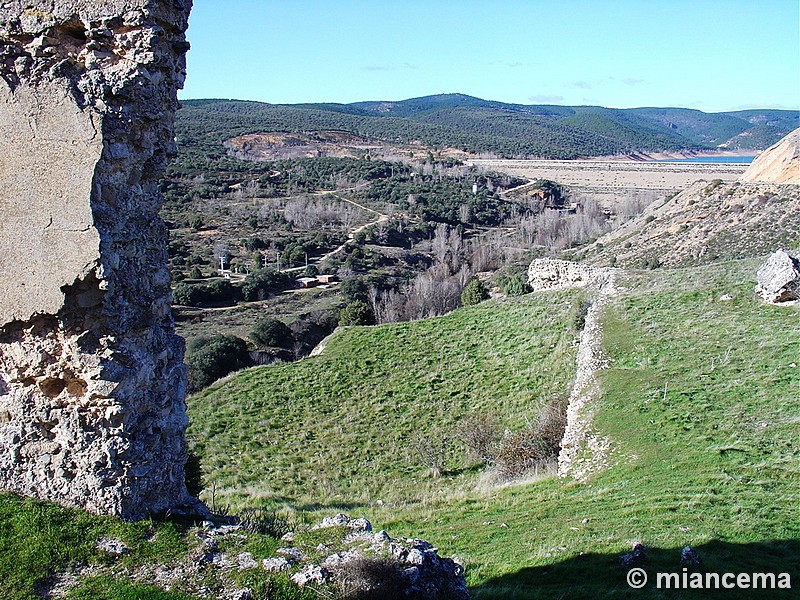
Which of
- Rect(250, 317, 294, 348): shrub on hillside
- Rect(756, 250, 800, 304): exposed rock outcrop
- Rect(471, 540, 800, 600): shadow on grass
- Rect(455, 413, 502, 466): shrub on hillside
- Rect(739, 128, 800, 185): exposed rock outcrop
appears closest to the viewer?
Rect(471, 540, 800, 600): shadow on grass

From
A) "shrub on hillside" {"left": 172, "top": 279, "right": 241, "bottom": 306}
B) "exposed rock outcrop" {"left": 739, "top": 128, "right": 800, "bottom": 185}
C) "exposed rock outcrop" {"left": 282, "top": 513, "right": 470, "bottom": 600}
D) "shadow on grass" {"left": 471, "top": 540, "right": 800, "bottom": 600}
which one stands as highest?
"exposed rock outcrop" {"left": 739, "top": 128, "right": 800, "bottom": 185}

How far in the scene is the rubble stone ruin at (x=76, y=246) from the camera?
575 centimetres

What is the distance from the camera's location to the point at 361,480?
1342 cm

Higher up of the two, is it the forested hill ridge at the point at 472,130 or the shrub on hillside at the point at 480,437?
the forested hill ridge at the point at 472,130

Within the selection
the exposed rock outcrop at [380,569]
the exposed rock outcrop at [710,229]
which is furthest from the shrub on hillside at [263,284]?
the exposed rock outcrop at [380,569]

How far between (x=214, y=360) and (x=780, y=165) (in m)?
38.4

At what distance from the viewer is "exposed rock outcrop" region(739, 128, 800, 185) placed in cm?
4219

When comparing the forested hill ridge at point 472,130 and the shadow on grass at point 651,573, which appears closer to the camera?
the shadow on grass at point 651,573

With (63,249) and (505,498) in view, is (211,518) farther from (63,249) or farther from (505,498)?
(505,498)

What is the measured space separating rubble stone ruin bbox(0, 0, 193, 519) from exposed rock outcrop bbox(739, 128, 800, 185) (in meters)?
42.6

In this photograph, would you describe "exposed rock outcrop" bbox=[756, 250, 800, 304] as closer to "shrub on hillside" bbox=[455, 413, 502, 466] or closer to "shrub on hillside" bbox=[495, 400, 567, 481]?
"shrub on hillside" bbox=[495, 400, 567, 481]

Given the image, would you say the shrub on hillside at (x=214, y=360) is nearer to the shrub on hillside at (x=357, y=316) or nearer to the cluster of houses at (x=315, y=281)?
the shrub on hillside at (x=357, y=316)

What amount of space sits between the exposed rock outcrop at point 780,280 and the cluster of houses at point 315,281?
29878mm

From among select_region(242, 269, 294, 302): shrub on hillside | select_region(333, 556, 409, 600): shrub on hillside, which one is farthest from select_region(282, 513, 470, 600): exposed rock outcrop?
select_region(242, 269, 294, 302): shrub on hillside
